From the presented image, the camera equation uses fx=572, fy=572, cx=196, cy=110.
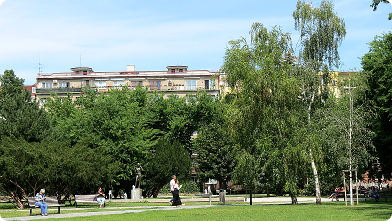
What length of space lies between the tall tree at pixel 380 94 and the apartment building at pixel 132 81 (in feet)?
191

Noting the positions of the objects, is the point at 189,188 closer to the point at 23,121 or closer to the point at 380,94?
the point at 380,94

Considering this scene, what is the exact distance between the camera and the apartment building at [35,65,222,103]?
4355 inches

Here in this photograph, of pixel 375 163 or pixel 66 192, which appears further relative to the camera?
pixel 375 163

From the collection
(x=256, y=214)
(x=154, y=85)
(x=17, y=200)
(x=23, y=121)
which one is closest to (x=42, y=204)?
(x=17, y=200)

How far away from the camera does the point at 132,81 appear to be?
372 ft

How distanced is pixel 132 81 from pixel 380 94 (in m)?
70.4

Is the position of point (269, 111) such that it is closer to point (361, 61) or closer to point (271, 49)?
point (271, 49)

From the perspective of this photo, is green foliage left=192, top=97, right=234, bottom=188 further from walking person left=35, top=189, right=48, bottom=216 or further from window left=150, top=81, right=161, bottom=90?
walking person left=35, top=189, right=48, bottom=216

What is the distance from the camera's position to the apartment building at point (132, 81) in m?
111

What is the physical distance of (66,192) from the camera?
145 ft

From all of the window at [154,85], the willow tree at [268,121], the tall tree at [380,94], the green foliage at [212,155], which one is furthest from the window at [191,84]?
the willow tree at [268,121]

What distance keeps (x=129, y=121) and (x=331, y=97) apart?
26.9m

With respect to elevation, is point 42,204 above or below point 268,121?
below

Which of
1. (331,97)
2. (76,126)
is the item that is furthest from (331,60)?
(76,126)
